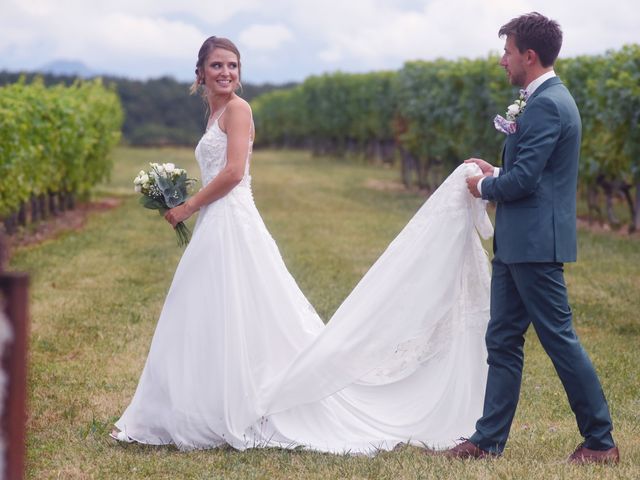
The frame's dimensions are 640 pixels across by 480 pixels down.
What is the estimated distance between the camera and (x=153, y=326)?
8898mm

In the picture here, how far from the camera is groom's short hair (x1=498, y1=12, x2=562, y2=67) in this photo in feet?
14.9

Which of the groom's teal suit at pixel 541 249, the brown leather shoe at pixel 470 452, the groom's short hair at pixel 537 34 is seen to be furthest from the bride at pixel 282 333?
the groom's short hair at pixel 537 34

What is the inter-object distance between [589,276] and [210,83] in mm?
7602

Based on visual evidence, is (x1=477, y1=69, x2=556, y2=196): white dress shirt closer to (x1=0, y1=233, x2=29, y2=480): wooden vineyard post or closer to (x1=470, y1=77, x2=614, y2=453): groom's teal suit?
(x1=470, y1=77, x2=614, y2=453): groom's teal suit

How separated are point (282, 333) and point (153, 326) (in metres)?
3.68

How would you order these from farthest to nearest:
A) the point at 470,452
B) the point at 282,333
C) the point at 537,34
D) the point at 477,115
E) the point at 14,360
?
the point at 477,115
the point at 282,333
the point at 470,452
the point at 537,34
the point at 14,360

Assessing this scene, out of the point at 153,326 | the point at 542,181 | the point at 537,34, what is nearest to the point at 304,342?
the point at 542,181

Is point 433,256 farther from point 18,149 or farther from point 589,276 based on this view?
point 18,149

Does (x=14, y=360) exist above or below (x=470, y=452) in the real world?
above

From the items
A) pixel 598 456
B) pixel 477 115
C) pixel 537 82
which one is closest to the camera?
pixel 537 82

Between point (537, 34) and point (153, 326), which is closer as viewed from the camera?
point (537, 34)

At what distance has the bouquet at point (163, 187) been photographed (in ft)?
18.3

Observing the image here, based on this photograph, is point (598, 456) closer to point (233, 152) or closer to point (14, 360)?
point (233, 152)

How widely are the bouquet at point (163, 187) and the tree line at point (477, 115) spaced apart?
33.3ft
